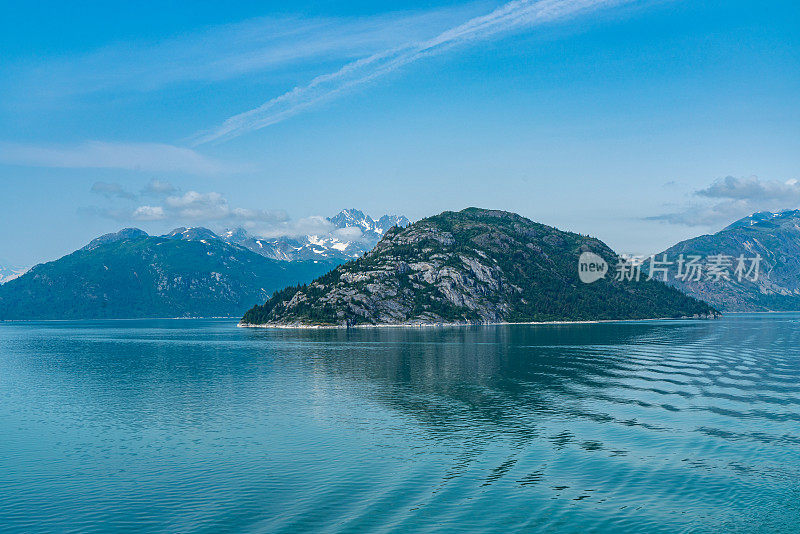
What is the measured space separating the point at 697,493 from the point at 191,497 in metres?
46.6

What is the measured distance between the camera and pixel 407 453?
67.7m

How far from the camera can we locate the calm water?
159 feet

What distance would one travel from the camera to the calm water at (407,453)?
159ft

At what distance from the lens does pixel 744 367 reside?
14562 cm

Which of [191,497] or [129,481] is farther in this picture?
[129,481]

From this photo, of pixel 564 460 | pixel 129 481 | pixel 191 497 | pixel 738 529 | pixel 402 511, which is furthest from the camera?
pixel 564 460

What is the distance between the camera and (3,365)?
589 feet

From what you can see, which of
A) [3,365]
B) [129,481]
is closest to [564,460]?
[129,481]

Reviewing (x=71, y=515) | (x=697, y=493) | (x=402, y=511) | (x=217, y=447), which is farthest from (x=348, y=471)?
(x=697, y=493)

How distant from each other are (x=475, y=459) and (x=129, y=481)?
3627 centimetres

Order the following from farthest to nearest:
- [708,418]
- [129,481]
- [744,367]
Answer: [744,367] → [708,418] → [129,481]

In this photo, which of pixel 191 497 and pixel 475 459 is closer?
pixel 191 497

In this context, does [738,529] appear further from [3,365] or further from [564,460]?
[3,365]

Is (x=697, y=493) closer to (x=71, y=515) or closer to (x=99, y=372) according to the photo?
(x=71, y=515)
